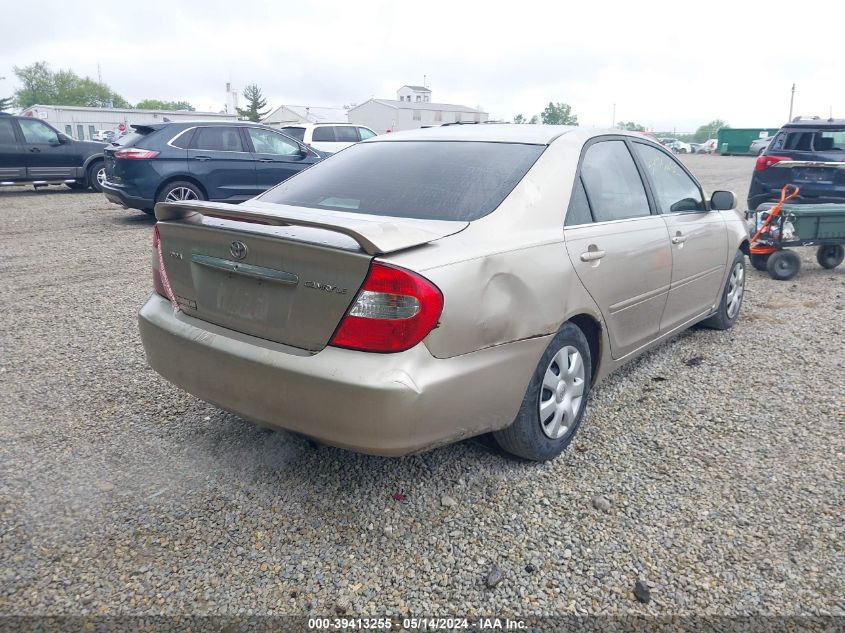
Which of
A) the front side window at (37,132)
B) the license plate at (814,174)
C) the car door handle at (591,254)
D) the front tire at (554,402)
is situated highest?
the front side window at (37,132)

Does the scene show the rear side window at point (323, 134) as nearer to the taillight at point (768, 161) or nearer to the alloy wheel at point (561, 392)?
the taillight at point (768, 161)

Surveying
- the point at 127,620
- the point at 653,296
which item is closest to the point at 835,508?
the point at 653,296

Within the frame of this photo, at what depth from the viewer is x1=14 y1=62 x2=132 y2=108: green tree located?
4299 inches

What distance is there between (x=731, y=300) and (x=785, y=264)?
264 cm

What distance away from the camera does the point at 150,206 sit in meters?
10.4

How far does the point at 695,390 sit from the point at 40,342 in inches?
184

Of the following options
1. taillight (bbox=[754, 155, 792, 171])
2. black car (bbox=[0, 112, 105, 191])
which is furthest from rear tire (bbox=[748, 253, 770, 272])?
A: black car (bbox=[0, 112, 105, 191])

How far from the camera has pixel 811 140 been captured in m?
9.61

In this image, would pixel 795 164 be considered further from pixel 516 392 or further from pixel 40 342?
pixel 40 342

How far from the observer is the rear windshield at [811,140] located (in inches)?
373

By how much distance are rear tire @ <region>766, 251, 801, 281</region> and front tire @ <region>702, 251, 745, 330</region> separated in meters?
2.31

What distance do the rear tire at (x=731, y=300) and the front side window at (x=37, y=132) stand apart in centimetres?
1558

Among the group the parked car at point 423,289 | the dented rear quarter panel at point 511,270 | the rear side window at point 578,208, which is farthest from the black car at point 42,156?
the dented rear quarter panel at point 511,270

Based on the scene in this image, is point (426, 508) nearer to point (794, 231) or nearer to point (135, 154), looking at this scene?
point (794, 231)
